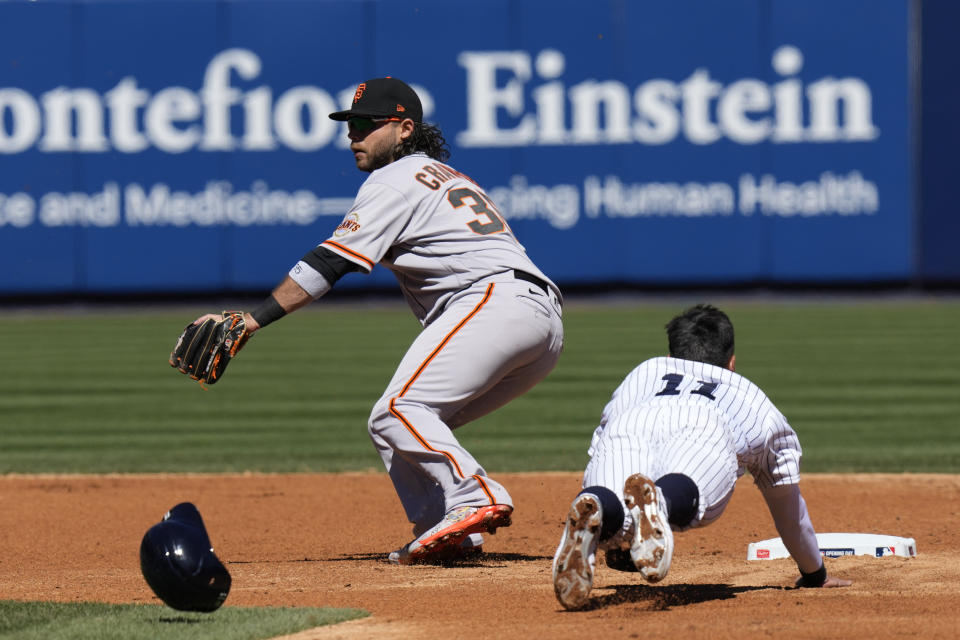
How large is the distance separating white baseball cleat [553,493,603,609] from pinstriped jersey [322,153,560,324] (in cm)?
138

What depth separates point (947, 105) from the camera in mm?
19453

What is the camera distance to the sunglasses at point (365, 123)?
5246mm

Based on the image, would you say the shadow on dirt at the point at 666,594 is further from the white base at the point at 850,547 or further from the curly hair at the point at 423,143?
the curly hair at the point at 423,143

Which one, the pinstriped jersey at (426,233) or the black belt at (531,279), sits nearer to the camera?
the pinstriped jersey at (426,233)

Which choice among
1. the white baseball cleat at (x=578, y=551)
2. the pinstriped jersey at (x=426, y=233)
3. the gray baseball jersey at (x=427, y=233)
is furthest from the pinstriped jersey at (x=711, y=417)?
the gray baseball jersey at (x=427, y=233)

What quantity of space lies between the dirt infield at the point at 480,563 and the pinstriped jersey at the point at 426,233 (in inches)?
40.5

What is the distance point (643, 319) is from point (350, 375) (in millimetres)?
5653

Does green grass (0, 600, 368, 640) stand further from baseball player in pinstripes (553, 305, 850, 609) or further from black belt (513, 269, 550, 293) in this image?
black belt (513, 269, 550, 293)

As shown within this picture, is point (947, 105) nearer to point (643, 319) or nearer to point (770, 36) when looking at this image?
point (770, 36)

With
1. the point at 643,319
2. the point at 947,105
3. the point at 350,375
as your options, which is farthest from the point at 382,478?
the point at 947,105

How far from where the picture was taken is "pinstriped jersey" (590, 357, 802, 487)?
13.9ft

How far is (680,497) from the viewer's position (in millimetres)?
4008

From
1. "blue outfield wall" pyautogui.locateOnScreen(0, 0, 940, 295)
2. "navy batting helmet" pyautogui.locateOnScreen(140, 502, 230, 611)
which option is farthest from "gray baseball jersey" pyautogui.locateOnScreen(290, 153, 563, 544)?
"blue outfield wall" pyautogui.locateOnScreen(0, 0, 940, 295)

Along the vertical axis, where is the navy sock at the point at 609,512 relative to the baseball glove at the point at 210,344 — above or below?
below
